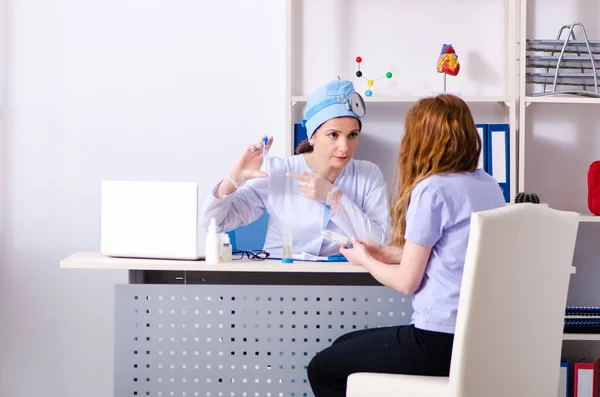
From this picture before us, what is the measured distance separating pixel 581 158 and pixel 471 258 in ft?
7.20

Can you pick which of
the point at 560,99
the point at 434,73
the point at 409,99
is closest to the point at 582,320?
the point at 560,99

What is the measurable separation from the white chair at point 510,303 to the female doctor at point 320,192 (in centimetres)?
98

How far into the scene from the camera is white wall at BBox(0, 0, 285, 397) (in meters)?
3.84

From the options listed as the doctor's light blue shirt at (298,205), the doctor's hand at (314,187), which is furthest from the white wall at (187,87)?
the doctor's hand at (314,187)

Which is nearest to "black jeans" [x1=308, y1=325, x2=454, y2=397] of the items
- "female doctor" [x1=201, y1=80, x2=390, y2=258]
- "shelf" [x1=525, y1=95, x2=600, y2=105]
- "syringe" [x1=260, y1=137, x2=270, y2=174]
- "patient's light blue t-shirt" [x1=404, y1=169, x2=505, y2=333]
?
"patient's light blue t-shirt" [x1=404, y1=169, x2=505, y2=333]

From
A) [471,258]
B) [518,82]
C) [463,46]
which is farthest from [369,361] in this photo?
[463,46]

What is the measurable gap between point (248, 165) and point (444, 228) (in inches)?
35.3

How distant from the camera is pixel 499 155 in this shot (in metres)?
3.54

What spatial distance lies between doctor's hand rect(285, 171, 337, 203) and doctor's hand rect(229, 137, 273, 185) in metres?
0.16

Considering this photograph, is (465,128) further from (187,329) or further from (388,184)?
(388,184)

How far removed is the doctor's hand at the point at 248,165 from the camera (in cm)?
279

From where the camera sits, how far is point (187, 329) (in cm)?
263

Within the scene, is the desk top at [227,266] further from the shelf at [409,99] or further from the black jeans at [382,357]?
the shelf at [409,99]

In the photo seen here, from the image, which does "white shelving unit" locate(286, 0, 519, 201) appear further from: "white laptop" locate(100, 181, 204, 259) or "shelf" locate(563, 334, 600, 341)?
"white laptop" locate(100, 181, 204, 259)
